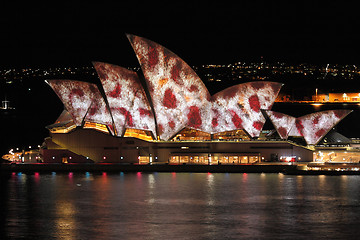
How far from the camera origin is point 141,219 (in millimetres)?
32250

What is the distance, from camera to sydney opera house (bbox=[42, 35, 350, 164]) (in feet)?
176

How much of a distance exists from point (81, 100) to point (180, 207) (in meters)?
20.2

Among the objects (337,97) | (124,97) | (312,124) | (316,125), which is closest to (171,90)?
(124,97)

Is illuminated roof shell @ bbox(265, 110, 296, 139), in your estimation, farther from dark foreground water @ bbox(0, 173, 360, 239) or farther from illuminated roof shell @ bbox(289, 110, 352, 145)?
dark foreground water @ bbox(0, 173, 360, 239)

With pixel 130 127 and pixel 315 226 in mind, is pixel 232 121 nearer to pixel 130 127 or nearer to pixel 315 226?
pixel 130 127

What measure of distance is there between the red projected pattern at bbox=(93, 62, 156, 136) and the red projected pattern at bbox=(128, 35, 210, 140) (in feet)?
3.32

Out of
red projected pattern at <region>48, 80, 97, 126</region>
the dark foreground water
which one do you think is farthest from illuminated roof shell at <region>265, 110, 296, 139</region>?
red projected pattern at <region>48, 80, 97, 126</region>

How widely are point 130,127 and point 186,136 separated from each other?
16.4 ft

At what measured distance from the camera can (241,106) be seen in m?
55.0

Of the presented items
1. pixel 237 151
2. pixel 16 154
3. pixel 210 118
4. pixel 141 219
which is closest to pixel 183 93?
pixel 210 118

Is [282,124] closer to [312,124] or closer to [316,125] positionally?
[312,124]

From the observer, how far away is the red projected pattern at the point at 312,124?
55.9m

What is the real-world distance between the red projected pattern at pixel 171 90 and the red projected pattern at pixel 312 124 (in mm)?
6153

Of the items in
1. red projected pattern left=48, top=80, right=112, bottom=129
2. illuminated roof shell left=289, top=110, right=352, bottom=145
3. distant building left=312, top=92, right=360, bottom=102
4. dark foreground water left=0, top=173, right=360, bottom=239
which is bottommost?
dark foreground water left=0, top=173, right=360, bottom=239
